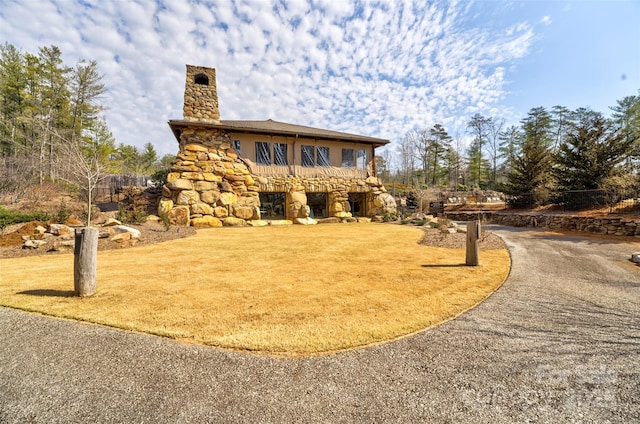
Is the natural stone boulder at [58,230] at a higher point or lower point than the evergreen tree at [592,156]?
lower

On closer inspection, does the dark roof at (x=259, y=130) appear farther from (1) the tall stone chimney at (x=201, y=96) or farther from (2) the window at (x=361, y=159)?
(1) the tall stone chimney at (x=201, y=96)

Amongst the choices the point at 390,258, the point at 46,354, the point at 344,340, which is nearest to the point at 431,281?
the point at 390,258

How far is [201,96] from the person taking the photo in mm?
14727

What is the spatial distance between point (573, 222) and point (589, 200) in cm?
307

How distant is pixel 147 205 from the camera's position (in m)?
15.2

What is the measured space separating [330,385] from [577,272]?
6.31 metres

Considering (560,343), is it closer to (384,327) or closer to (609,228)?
(384,327)

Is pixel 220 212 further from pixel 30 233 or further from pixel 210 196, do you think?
pixel 30 233

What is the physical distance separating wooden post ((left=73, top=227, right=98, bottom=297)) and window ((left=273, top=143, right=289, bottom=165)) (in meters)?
12.6

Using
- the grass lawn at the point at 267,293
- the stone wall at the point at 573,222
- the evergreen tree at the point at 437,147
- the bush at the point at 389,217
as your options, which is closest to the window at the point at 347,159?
the bush at the point at 389,217

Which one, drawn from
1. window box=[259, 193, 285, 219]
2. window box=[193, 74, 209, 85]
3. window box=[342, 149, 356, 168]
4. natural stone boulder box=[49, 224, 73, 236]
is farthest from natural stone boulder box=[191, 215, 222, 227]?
window box=[342, 149, 356, 168]

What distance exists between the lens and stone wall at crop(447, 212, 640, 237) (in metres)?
9.84

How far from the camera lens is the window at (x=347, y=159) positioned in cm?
1778

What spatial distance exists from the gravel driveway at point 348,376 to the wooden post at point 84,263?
2.22ft
